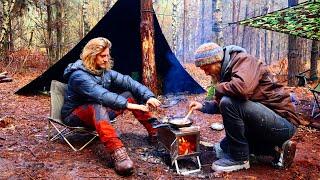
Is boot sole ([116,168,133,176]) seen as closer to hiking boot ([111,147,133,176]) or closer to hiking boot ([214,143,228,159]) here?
hiking boot ([111,147,133,176])

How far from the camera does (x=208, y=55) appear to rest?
3.14 metres

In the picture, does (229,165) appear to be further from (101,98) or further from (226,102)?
(101,98)

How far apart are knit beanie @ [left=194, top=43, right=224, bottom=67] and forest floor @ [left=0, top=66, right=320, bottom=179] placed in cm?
113

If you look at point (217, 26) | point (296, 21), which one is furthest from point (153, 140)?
point (217, 26)

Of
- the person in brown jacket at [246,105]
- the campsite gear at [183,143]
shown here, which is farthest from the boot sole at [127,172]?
the person in brown jacket at [246,105]

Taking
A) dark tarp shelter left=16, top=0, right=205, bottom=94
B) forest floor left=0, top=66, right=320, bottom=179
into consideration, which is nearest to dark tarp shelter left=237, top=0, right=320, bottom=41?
forest floor left=0, top=66, right=320, bottom=179

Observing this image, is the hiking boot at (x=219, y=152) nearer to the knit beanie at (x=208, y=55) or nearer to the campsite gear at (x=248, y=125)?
the campsite gear at (x=248, y=125)

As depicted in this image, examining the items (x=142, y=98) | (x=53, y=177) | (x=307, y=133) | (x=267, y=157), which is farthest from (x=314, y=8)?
(x=53, y=177)

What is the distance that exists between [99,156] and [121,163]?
23.0 inches

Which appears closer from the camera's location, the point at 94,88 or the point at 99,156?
the point at 94,88

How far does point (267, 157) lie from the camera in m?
3.65

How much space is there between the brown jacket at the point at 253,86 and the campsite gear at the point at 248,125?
7 centimetres

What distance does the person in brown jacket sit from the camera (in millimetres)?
3029

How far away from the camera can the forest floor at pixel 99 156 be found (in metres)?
3.15
